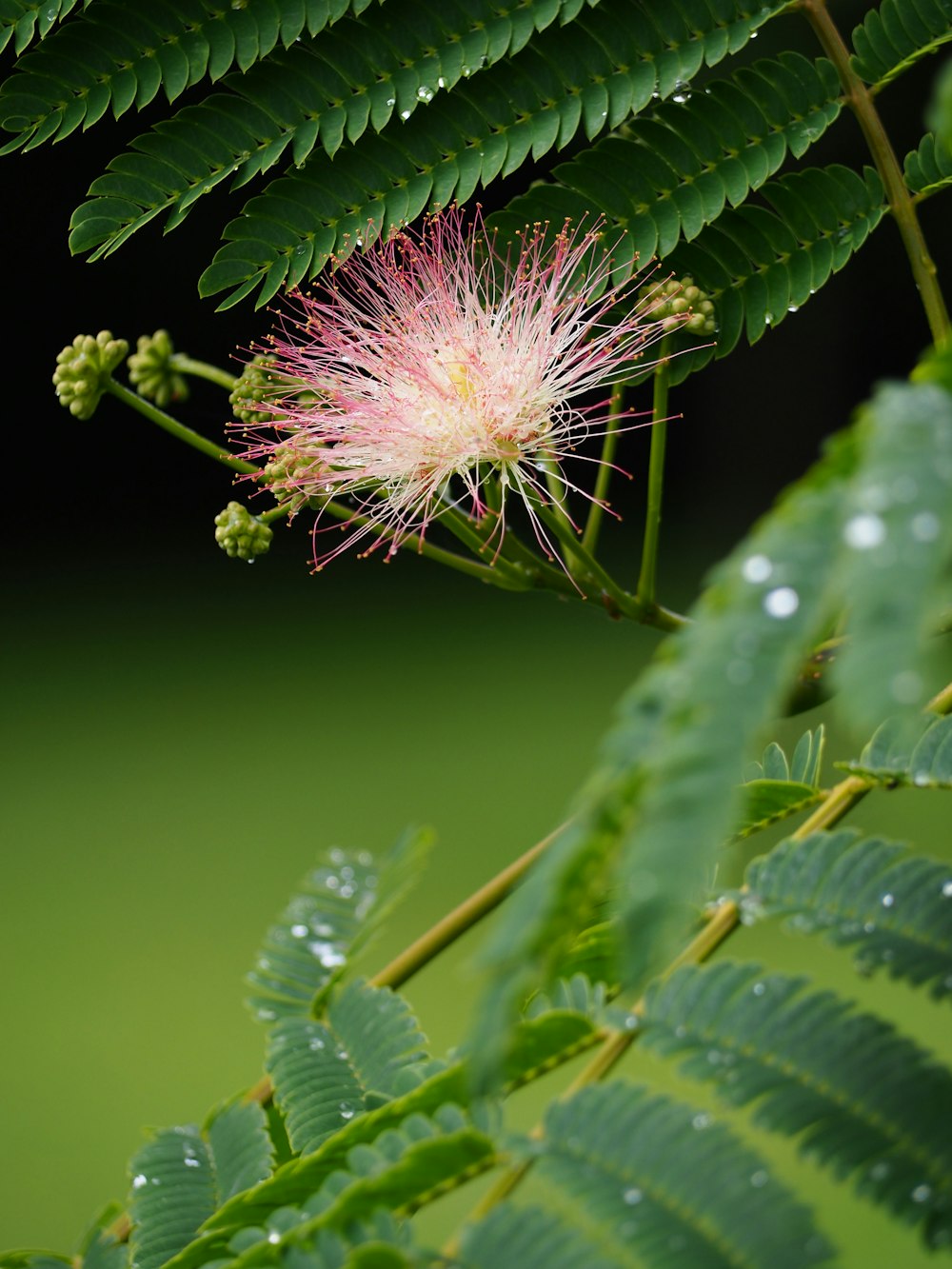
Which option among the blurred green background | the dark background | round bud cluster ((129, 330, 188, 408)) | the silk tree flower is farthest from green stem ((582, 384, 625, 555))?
the dark background

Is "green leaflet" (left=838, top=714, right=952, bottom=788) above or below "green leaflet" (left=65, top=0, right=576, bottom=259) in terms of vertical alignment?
below

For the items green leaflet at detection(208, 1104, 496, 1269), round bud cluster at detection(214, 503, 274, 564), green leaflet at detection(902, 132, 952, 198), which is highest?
green leaflet at detection(902, 132, 952, 198)

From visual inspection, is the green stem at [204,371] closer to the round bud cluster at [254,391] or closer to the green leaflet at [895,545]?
the round bud cluster at [254,391]

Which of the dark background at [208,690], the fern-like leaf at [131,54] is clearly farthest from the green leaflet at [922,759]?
the dark background at [208,690]

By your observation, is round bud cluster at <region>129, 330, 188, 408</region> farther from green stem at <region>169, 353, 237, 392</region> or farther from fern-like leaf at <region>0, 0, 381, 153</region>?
fern-like leaf at <region>0, 0, 381, 153</region>

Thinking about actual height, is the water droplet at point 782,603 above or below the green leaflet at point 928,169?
below
